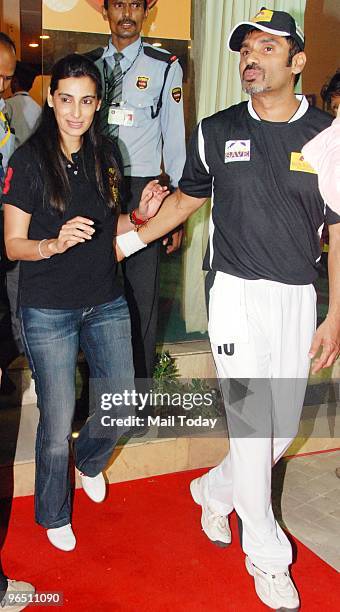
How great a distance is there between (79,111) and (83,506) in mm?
1626

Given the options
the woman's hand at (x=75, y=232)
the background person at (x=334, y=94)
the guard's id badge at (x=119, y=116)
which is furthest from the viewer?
the background person at (x=334, y=94)

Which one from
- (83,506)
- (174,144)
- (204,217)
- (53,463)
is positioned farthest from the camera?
(204,217)

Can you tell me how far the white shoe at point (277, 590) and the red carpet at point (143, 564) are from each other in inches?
→ 1.8

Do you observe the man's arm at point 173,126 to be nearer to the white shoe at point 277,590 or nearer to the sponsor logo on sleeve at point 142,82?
the sponsor logo on sleeve at point 142,82

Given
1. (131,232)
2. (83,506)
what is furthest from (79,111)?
(83,506)

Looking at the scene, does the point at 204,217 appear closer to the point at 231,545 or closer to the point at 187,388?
the point at 187,388

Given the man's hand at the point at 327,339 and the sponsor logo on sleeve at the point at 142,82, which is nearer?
the man's hand at the point at 327,339

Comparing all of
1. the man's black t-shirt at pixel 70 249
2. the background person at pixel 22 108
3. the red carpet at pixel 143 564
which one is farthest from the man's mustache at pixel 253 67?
the red carpet at pixel 143 564

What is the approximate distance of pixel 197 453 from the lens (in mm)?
3217

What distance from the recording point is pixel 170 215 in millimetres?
2473

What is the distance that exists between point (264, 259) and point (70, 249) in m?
0.66

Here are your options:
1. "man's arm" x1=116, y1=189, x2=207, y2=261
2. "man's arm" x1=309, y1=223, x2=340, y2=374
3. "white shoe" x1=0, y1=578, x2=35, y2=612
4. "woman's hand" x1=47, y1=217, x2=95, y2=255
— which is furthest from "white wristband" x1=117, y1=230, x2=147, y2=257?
"white shoe" x1=0, y1=578, x2=35, y2=612

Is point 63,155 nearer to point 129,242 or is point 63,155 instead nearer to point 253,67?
point 129,242

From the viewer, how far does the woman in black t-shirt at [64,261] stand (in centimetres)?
217
